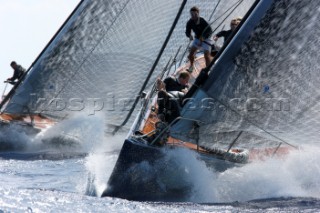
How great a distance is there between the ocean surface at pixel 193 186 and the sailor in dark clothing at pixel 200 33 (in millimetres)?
1771

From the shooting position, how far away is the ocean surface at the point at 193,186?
881cm

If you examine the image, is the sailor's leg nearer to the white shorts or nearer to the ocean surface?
the ocean surface

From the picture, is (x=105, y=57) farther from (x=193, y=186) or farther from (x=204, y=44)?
(x=193, y=186)

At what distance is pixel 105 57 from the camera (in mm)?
13484

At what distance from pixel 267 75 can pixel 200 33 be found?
101 inches

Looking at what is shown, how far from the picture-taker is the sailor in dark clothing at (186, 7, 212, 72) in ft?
37.3

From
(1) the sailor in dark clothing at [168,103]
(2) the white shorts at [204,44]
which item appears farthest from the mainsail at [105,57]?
(1) the sailor in dark clothing at [168,103]

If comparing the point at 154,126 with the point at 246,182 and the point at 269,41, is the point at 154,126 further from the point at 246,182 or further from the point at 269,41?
the point at 269,41

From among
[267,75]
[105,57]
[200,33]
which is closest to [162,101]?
[267,75]

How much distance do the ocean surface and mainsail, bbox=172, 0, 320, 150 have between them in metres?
0.75

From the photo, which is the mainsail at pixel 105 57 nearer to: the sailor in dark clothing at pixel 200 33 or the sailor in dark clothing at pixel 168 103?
the sailor in dark clothing at pixel 200 33

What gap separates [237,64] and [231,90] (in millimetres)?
289

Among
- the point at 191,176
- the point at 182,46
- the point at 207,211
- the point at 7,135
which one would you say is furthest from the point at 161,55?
the point at 207,211

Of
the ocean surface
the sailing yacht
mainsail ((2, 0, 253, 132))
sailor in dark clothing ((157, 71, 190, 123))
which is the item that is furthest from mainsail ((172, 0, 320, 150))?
mainsail ((2, 0, 253, 132))
